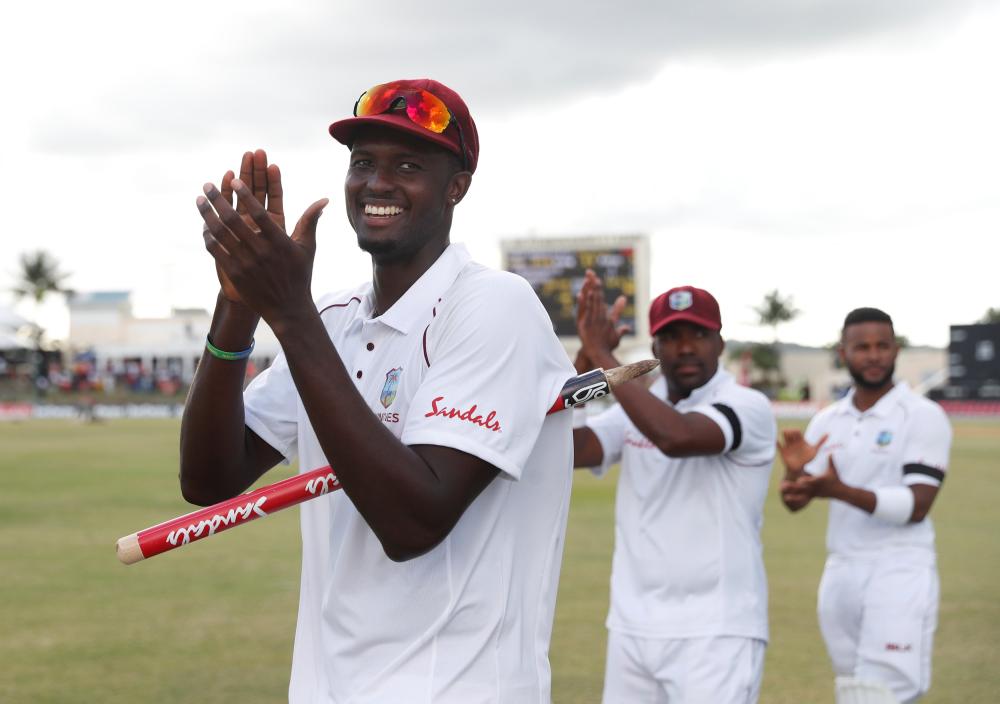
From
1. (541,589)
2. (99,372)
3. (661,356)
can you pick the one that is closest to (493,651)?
(541,589)

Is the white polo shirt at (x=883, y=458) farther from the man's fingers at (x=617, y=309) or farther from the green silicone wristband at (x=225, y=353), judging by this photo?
the green silicone wristband at (x=225, y=353)

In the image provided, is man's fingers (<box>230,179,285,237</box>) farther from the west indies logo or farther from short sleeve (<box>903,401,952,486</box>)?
short sleeve (<box>903,401,952,486</box>)

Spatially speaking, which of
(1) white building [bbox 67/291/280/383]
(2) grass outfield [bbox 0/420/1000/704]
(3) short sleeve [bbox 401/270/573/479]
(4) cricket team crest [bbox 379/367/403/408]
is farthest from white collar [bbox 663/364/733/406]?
(1) white building [bbox 67/291/280/383]

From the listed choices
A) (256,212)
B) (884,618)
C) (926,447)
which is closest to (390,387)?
(256,212)

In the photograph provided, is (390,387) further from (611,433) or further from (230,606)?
(230,606)

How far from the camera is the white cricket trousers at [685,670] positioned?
3990 mm

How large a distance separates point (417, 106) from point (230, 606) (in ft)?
23.1

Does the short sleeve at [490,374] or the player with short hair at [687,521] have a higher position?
the short sleeve at [490,374]

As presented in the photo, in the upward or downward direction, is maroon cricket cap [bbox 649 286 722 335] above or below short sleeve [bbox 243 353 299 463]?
above

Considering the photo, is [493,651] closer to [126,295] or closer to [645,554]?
[645,554]

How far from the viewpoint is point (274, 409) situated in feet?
8.02

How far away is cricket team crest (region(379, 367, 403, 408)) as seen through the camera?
2164mm

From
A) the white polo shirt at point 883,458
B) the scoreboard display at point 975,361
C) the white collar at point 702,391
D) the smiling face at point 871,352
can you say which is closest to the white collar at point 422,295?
the white collar at point 702,391

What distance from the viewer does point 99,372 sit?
68.9 meters
